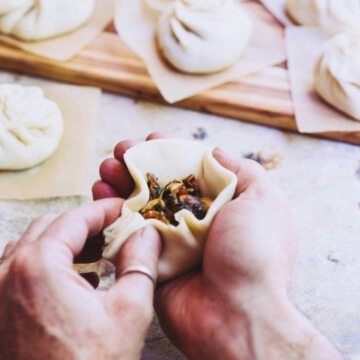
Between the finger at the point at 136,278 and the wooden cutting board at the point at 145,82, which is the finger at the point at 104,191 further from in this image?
the wooden cutting board at the point at 145,82

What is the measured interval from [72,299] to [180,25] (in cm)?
128

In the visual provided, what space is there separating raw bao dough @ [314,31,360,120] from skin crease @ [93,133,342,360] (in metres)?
0.73

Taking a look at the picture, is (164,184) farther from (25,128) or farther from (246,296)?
(25,128)

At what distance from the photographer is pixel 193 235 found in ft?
3.78

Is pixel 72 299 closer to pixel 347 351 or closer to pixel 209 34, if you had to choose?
pixel 347 351

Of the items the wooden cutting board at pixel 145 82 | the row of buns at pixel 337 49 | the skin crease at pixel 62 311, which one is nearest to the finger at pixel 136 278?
the skin crease at pixel 62 311

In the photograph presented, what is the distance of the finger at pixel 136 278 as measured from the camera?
3.07ft

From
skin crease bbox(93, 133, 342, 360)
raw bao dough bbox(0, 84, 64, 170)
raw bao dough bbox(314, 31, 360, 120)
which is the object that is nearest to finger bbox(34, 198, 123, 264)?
skin crease bbox(93, 133, 342, 360)

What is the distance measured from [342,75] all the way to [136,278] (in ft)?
3.79

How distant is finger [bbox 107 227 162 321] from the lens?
3.07ft

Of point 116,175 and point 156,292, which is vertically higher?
point 116,175

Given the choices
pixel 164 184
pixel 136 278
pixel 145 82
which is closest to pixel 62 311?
pixel 136 278

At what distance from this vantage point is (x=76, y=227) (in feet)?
3.44

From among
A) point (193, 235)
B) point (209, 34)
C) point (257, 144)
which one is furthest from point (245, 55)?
point (193, 235)
